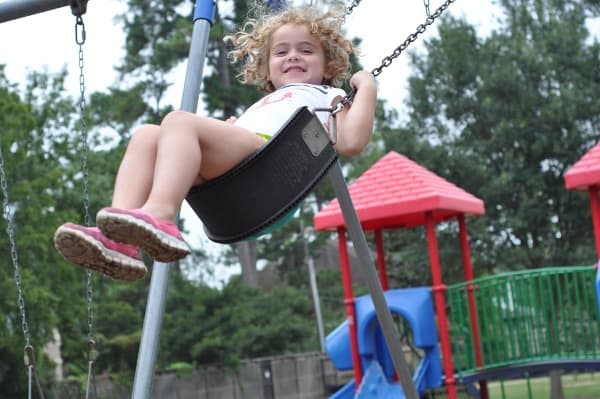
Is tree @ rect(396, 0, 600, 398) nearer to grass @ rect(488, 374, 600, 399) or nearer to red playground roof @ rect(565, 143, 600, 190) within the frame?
grass @ rect(488, 374, 600, 399)

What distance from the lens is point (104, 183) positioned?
688 inches

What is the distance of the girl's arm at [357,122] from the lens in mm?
2844

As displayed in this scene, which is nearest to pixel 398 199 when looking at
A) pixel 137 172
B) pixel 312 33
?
pixel 312 33

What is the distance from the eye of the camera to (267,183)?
2625 mm

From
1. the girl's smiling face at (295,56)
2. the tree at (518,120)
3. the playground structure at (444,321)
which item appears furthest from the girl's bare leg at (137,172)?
the tree at (518,120)

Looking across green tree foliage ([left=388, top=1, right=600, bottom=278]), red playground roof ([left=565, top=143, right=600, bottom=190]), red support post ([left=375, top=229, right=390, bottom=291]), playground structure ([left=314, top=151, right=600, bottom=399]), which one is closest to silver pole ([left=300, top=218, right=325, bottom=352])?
green tree foliage ([left=388, top=1, right=600, bottom=278])

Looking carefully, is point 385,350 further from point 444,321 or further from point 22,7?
point 22,7

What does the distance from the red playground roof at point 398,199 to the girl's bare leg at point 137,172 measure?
603 centimetres

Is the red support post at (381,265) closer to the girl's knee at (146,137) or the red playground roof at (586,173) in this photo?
the red playground roof at (586,173)

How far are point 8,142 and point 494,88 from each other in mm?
9541

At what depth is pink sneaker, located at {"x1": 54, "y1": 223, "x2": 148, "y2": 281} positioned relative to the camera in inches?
86.6

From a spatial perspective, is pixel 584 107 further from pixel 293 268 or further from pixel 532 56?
pixel 293 268

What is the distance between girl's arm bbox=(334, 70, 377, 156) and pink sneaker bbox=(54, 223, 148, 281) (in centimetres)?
80

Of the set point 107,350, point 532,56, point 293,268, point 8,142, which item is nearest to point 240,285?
point 107,350
